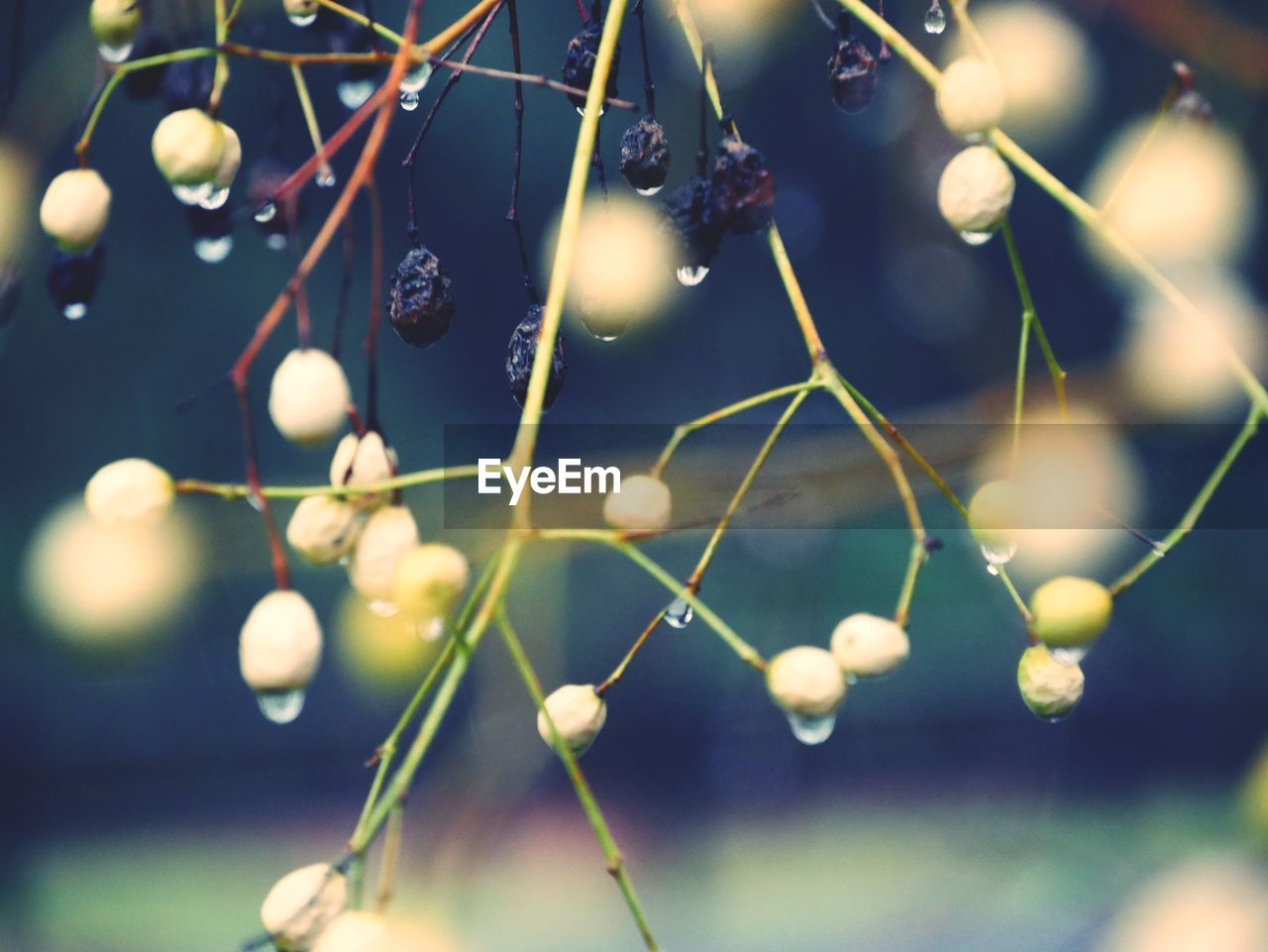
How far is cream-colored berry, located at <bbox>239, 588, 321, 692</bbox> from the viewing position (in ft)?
0.90

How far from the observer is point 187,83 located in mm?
394

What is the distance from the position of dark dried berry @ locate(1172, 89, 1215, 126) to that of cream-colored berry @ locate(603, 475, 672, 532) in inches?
6.1

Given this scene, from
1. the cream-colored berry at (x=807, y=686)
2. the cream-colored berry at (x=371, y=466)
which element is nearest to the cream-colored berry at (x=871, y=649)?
the cream-colored berry at (x=807, y=686)

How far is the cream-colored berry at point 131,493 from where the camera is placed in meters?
0.29

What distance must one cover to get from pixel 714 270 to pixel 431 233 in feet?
1.34

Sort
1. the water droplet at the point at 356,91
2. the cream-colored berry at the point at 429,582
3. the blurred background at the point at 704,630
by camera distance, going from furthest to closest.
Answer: the blurred background at the point at 704,630, the water droplet at the point at 356,91, the cream-colored berry at the point at 429,582

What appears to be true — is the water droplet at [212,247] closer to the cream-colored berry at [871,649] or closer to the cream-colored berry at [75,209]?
the cream-colored berry at [75,209]

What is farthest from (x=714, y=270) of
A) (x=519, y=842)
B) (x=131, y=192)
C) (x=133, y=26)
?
(x=133, y=26)

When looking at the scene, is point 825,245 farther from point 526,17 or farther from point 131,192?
point 131,192

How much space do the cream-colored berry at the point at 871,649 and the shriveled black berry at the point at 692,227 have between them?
0.41 feet

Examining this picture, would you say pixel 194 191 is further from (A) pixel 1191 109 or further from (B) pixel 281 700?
(A) pixel 1191 109

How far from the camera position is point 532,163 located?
66.0 inches

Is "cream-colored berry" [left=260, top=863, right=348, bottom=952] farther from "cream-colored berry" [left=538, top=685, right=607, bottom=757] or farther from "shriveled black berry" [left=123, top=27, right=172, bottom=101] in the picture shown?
"shriveled black berry" [left=123, top=27, right=172, bottom=101]

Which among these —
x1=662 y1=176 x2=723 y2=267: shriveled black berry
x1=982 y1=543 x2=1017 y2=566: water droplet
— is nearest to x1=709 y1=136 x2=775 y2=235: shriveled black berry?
x1=662 y1=176 x2=723 y2=267: shriveled black berry
